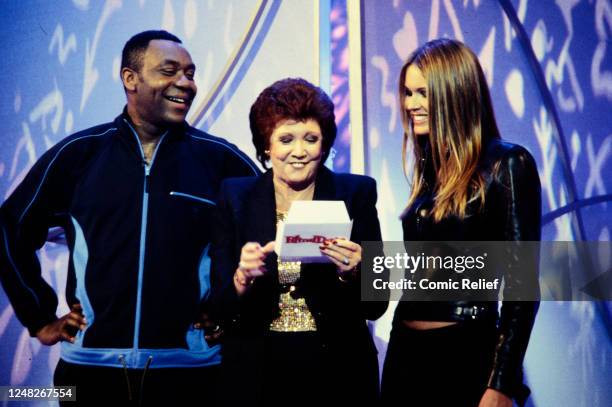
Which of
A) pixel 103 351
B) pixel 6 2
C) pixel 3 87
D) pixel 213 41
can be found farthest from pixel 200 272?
pixel 6 2

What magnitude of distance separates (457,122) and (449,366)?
2.36 feet

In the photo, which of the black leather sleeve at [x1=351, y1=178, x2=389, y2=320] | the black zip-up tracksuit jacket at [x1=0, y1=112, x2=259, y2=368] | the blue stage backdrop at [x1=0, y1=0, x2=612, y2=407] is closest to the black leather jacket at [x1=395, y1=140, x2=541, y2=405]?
the black leather sleeve at [x1=351, y1=178, x2=389, y2=320]

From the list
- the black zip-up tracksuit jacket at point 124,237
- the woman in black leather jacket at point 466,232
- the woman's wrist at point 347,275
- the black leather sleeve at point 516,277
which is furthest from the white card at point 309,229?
the black zip-up tracksuit jacket at point 124,237

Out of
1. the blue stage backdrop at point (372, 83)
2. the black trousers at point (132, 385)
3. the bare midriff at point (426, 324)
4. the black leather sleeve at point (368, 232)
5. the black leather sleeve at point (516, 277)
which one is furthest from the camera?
the blue stage backdrop at point (372, 83)

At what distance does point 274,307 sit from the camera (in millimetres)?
2262

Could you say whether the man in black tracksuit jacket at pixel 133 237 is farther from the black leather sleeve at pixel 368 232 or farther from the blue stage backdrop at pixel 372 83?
the black leather sleeve at pixel 368 232

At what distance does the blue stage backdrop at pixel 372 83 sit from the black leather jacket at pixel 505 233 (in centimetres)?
112

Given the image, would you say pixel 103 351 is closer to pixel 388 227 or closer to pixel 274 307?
pixel 274 307

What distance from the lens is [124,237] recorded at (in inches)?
108

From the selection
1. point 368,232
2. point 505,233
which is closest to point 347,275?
point 368,232

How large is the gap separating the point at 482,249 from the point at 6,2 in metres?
2.54

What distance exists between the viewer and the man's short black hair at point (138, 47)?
9.68 ft

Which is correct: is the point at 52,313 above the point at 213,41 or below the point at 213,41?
below

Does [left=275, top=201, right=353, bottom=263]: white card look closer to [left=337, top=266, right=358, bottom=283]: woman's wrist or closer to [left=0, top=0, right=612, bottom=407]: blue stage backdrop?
[left=337, top=266, right=358, bottom=283]: woman's wrist
